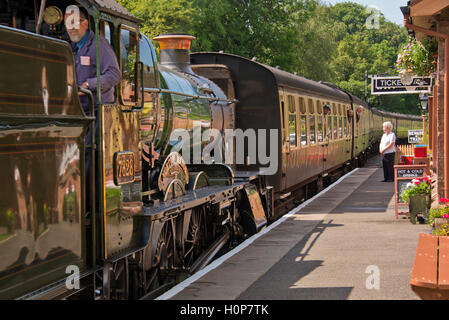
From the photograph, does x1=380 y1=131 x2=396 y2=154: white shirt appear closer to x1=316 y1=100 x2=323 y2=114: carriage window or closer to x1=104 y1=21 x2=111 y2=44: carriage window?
x1=316 y1=100 x2=323 y2=114: carriage window

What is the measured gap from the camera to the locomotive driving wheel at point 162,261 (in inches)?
266

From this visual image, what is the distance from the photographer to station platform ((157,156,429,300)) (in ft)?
21.1

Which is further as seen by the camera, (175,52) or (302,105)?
(302,105)

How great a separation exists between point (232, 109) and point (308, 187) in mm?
6321

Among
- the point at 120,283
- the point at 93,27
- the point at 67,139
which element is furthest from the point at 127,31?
the point at 120,283

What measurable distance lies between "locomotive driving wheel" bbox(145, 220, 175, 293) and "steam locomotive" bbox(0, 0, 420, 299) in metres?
0.02

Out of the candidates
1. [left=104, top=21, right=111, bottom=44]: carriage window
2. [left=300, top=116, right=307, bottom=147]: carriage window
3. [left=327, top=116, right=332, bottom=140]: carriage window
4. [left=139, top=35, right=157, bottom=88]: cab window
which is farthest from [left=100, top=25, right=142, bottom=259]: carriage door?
[left=327, top=116, right=332, bottom=140]: carriage window

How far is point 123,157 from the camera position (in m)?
5.55

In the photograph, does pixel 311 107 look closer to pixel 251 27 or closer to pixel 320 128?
pixel 320 128

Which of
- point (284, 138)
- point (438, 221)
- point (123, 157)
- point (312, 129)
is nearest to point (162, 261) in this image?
point (123, 157)

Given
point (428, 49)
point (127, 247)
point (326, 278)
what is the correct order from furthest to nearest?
point (428, 49)
point (326, 278)
point (127, 247)

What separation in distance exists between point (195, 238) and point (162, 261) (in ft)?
4.06

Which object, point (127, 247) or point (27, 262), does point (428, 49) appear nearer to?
point (127, 247)
